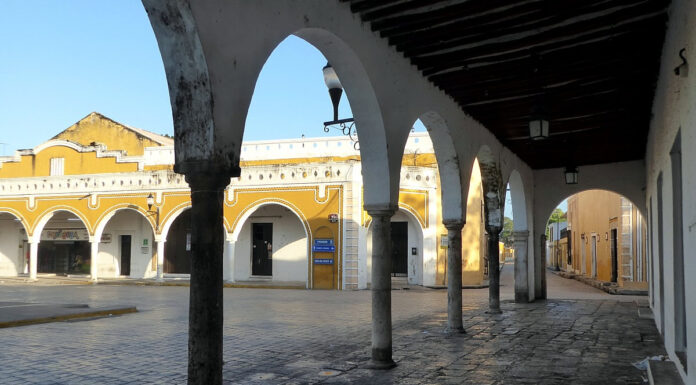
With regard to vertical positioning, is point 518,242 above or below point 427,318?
above

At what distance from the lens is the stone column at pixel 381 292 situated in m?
6.06

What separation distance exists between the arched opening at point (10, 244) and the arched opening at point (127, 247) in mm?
4648

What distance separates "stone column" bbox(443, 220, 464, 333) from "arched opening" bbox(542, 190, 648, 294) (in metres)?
6.63

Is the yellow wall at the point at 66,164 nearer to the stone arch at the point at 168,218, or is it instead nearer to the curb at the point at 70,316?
A: the stone arch at the point at 168,218

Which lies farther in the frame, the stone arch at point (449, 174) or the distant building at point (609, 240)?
the distant building at point (609, 240)

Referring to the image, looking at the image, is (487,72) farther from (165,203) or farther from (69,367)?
(165,203)

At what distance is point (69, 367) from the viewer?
20.9ft

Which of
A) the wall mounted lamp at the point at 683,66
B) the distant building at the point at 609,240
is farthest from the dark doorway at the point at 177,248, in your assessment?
the wall mounted lamp at the point at 683,66

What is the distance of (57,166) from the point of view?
945 inches

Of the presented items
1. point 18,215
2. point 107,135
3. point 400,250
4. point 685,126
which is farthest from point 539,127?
point 107,135

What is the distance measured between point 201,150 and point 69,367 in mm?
4177

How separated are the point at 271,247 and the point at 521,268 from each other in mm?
11172

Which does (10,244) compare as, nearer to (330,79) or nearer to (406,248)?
(406,248)

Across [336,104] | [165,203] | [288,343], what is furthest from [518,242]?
[165,203]
